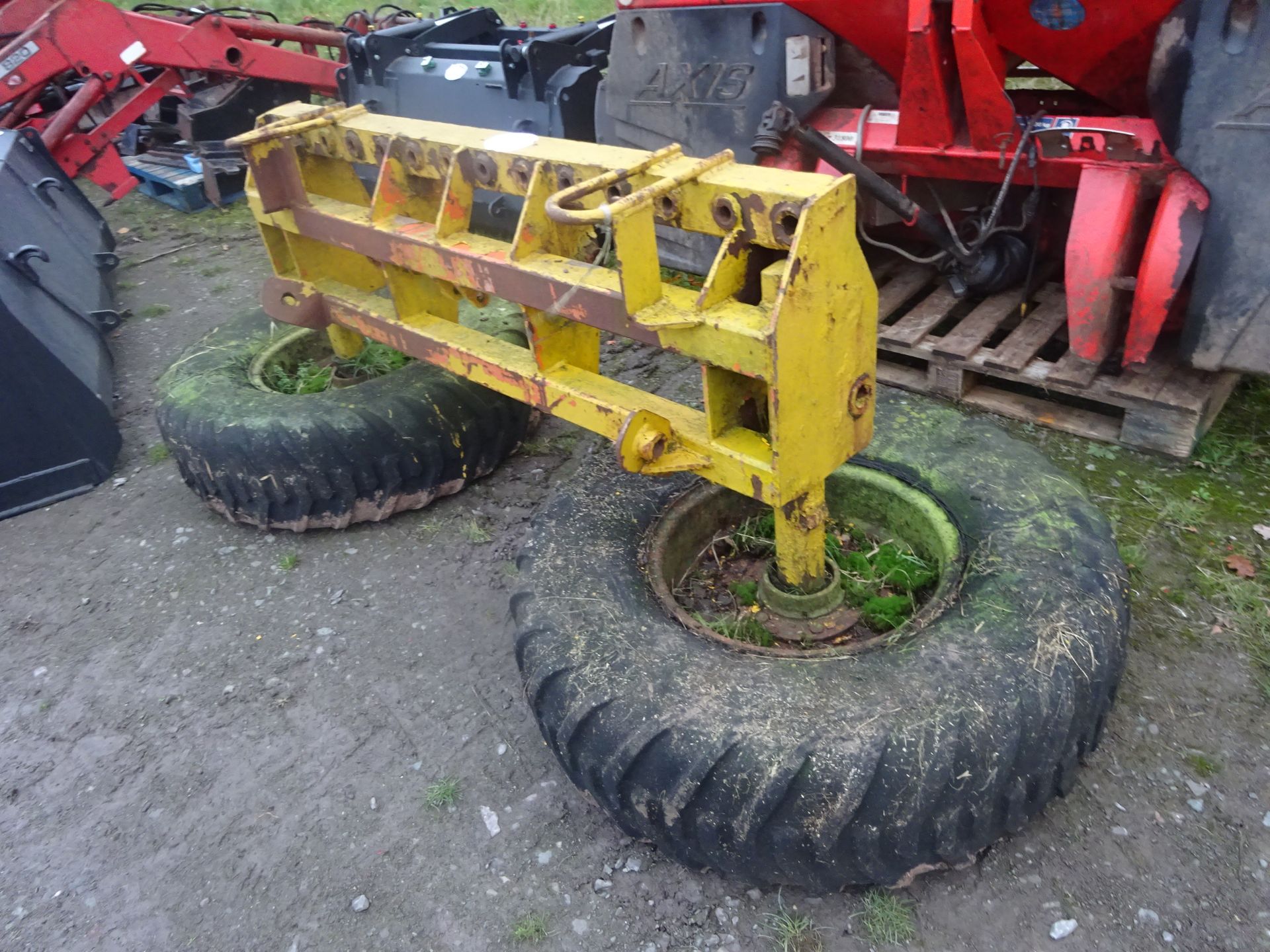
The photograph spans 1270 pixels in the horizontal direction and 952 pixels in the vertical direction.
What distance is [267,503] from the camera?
9.67 feet

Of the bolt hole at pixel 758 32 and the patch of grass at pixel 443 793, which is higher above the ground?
the bolt hole at pixel 758 32

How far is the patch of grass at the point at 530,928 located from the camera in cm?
183

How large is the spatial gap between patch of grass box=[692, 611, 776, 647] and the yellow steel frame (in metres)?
0.18

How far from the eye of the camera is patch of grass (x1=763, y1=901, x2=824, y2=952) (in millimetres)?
1746

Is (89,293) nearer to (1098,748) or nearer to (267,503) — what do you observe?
(267,503)

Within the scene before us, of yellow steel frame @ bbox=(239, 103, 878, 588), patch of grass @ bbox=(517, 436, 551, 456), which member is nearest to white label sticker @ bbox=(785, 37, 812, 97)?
yellow steel frame @ bbox=(239, 103, 878, 588)

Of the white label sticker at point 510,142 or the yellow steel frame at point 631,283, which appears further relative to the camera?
the white label sticker at point 510,142

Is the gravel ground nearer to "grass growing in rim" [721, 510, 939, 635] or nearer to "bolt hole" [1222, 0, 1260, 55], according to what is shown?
"grass growing in rim" [721, 510, 939, 635]

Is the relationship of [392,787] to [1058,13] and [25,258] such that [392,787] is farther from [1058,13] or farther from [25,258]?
[1058,13]

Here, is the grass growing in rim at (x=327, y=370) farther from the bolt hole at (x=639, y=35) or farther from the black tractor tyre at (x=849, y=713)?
the black tractor tyre at (x=849, y=713)

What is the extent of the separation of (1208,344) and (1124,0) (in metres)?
1.06

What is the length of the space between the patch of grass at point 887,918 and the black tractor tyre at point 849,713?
0.18 m

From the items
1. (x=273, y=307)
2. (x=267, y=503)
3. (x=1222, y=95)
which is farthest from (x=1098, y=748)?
(x=273, y=307)

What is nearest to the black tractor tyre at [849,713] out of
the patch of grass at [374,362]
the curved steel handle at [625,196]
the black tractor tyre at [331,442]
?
the curved steel handle at [625,196]
